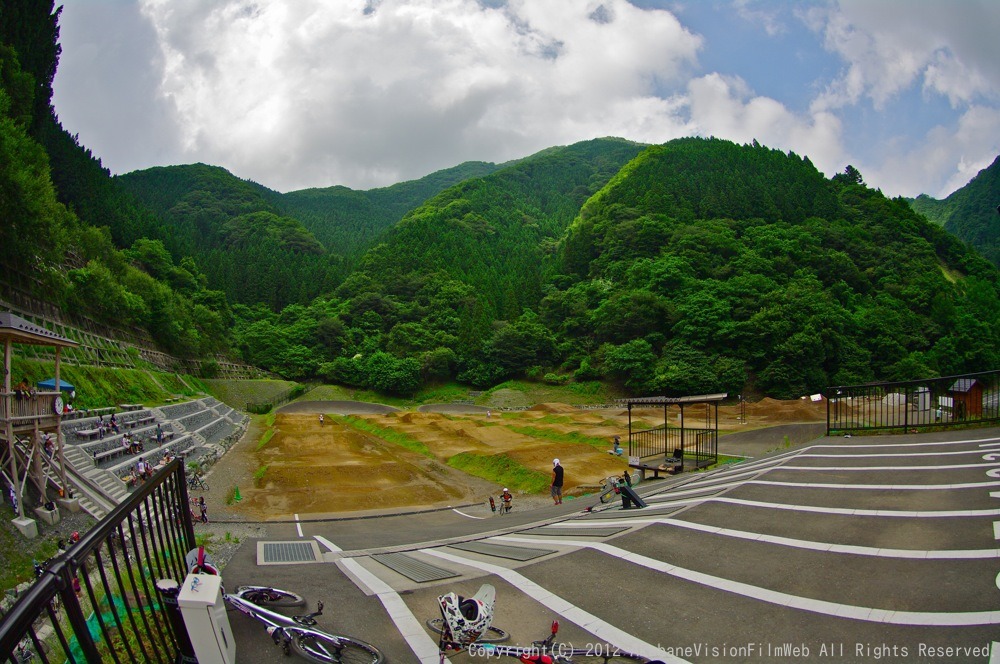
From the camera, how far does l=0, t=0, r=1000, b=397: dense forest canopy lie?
142 ft

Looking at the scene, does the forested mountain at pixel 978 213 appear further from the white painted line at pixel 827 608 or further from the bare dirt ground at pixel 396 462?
the white painted line at pixel 827 608

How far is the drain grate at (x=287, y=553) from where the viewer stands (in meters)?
7.25

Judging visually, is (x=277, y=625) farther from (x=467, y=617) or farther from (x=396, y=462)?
(x=396, y=462)

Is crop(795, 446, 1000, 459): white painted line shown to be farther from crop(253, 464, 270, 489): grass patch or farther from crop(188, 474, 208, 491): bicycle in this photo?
crop(188, 474, 208, 491): bicycle

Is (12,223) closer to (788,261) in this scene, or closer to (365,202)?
(788,261)

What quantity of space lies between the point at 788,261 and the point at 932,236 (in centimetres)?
3169

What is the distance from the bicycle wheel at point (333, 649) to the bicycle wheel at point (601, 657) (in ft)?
5.05

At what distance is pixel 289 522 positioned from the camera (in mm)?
14703

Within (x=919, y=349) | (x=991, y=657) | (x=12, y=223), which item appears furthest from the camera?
(x=919, y=349)

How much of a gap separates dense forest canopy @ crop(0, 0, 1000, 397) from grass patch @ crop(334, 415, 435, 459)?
18893mm

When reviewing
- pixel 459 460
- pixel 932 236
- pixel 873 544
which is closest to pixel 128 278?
pixel 459 460

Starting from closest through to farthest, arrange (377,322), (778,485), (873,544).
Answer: (873,544)
(778,485)
(377,322)

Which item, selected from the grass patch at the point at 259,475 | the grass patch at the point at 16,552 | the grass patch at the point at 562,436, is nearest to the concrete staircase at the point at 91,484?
the grass patch at the point at 16,552

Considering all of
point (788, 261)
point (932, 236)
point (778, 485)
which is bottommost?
point (778, 485)
